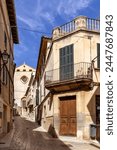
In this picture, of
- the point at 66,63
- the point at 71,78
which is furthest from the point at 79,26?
the point at 71,78

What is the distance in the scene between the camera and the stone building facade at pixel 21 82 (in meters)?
77.1

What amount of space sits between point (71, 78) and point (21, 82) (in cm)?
5781

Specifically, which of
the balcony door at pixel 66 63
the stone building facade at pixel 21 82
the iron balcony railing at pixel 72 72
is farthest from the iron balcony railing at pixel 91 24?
the stone building facade at pixel 21 82

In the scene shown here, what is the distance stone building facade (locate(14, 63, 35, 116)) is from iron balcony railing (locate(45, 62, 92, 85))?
53.1 m

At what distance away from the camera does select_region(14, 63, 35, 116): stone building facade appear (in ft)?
253

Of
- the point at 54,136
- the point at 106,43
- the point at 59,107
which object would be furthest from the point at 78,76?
the point at 106,43

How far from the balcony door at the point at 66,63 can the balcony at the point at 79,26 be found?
3.90 feet

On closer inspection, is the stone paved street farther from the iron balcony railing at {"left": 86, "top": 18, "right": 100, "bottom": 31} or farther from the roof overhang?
the roof overhang

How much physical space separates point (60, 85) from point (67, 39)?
11.0ft

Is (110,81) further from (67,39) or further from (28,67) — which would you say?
(28,67)

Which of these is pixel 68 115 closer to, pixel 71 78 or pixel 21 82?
pixel 71 78

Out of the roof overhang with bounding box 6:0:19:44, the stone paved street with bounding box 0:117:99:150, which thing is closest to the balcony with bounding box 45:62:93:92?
the stone paved street with bounding box 0:117:99:150

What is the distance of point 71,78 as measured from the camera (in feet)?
69.9

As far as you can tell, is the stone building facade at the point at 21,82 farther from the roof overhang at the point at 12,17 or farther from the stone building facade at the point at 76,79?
Result: the stone building facade at the point at 76,79
